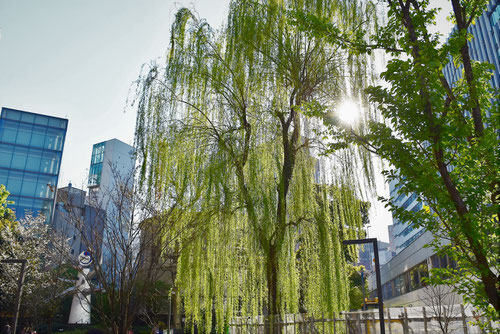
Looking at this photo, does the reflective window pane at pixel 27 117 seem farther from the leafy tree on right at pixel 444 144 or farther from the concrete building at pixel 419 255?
the leafy tree on right at pixel 444 144

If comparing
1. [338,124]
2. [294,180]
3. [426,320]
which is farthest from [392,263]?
[338,124]

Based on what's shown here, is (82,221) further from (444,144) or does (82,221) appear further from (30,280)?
(30,280)

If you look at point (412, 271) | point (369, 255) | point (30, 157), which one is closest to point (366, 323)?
point (412, 271)

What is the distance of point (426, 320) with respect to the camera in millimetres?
11125

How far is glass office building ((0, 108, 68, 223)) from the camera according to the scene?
4231 centimetres

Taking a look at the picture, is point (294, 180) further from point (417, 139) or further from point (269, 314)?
point (417, 139)

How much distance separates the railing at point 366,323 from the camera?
8.63m

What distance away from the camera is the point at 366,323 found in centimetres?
1191

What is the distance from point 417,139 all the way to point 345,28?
5.04 m

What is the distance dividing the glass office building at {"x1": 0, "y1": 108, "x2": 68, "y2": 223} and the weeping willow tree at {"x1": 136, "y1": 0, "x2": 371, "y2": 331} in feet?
127

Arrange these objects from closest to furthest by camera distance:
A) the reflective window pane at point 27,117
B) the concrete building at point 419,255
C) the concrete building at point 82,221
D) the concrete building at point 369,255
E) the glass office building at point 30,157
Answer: the concrete building at point 82,221 → the concrete building at point 419,255 → the glass office building at point 30,157 → the reflective window pane at point 27,117 → the concrete building at point 369,255

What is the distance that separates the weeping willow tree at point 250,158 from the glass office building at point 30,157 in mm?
38742

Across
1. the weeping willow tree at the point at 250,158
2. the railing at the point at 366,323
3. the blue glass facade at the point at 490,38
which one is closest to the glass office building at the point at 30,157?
the railing at the point at 366,323

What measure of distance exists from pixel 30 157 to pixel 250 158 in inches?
1668
